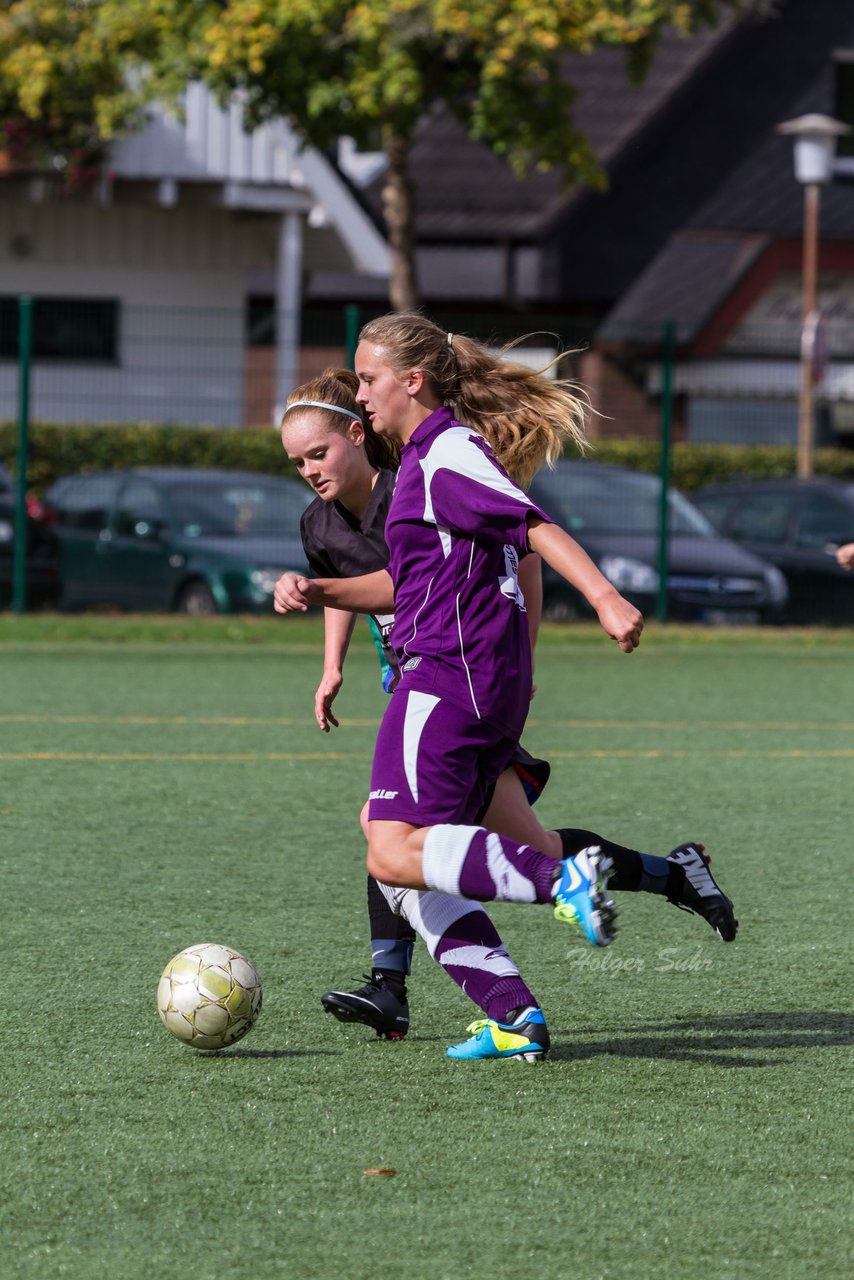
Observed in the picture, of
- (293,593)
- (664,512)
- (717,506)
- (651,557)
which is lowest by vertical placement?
(651,557)

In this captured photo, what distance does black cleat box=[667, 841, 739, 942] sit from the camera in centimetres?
507

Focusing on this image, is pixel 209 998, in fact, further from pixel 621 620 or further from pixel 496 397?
pixel 496 397

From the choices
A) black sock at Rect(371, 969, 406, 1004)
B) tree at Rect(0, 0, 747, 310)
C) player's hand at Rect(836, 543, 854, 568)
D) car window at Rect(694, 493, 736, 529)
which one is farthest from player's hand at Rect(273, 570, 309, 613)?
tree at Rect(0, 0, 747, 310)

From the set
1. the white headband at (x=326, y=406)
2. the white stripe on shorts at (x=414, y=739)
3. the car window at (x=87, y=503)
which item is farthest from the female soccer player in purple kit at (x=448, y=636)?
the car window at (x=87, y=503)

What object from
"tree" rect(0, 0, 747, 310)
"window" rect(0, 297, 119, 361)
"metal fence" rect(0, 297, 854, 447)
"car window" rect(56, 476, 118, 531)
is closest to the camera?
"car window" rect(56, 476, 118, 531)

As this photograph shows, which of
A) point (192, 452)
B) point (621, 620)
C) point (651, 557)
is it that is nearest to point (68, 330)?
point (192, 452)

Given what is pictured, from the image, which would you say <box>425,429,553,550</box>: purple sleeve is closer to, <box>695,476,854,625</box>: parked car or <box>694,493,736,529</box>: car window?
<box>695,476,854,625</box>: parked car

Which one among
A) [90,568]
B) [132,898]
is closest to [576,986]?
[132,898]

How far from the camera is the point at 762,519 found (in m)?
18.0

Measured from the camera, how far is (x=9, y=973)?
5.73 m

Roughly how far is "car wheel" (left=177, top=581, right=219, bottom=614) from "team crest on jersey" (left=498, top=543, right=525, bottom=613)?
12.0m

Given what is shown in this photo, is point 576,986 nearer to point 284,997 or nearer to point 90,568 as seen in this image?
point 284,997

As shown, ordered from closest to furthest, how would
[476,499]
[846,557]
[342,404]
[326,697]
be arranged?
[476,499] < [342,404] < [326,697] < [846,557]

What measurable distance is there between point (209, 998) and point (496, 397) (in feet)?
5.16
